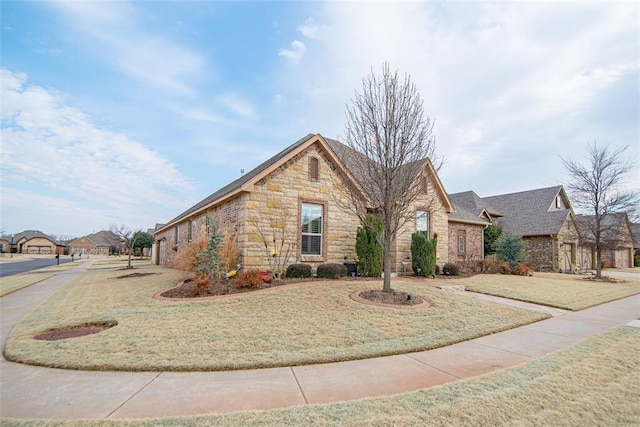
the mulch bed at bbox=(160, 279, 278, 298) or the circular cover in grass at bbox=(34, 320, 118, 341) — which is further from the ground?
the mulch bed at bbox=(160, 279, 278, 298)

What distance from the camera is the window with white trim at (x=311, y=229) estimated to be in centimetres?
1318

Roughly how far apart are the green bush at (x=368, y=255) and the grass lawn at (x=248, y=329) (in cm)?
359

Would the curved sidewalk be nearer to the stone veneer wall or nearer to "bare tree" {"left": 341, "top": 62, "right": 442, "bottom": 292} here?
"bare tree" {"left": 341, "top": 62, "right": 442, "bottom": 292}

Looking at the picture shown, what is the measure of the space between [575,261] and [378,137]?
26.8m

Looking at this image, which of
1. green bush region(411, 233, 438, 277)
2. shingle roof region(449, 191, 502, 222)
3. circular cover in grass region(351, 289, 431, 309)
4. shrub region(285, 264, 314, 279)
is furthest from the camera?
shingle roof region(449, 191, 502, 222)

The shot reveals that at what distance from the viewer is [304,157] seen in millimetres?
13344

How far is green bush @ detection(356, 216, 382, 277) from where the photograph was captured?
42.9ft

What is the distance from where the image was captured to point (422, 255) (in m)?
14.9

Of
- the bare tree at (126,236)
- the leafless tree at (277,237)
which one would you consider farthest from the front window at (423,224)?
the bare tree at (126,236)

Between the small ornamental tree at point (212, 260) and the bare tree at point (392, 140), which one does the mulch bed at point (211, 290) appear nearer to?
Answer: the small ornamental tree at point (212, 260)

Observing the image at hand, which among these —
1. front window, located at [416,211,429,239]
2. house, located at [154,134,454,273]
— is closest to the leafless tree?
house, located at [154,134,454,273]

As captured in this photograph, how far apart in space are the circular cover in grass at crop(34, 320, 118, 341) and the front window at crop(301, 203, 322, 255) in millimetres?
7515

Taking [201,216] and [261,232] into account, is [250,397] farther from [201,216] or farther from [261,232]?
[201,216]

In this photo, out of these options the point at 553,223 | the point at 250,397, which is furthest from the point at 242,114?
the point at 553,223
